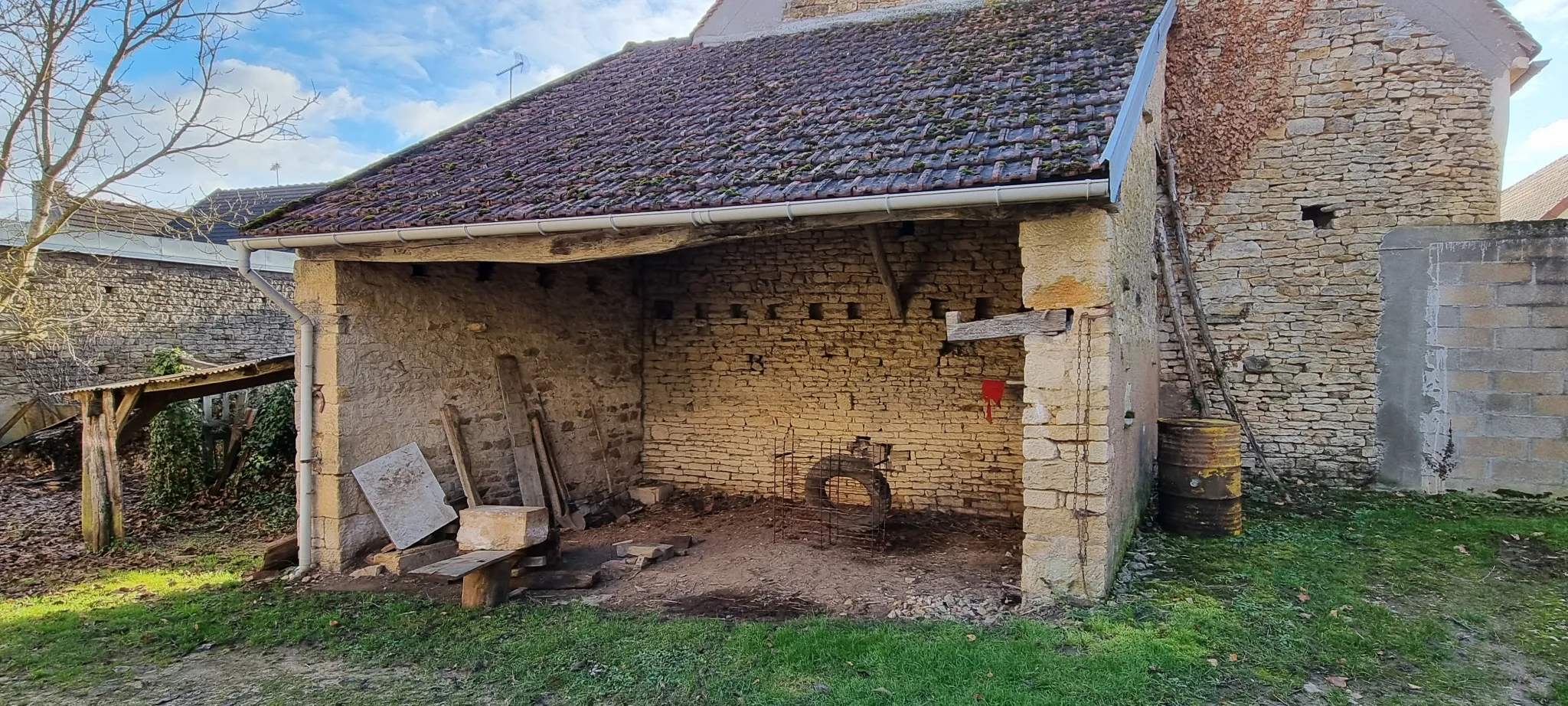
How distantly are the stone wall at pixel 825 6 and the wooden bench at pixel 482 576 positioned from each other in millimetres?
6699

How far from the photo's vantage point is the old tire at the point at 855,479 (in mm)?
6500

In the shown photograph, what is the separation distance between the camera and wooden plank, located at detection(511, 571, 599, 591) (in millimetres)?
5590

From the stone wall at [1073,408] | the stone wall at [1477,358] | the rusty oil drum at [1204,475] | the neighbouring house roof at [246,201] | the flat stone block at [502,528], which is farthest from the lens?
the neighbouring house roof at [246,201]

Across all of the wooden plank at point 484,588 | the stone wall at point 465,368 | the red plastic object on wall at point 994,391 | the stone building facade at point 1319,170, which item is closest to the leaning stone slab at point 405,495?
the stone wall at point 465,368

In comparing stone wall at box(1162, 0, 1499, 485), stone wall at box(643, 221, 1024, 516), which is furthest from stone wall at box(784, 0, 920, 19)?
stone wall at box(1162, 0, 1499, 485)

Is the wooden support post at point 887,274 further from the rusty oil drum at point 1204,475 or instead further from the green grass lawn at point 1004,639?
the green grass lawn at point 1004,639

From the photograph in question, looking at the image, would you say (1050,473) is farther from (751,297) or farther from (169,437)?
(169,437)

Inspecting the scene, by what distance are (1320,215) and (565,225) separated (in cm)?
695

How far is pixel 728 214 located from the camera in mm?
4723

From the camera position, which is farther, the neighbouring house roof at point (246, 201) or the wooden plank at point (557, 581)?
the neighbouring house roof at point (246, 201)

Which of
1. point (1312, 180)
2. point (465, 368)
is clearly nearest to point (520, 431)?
point (465, 368)

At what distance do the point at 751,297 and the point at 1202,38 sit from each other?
205 inches

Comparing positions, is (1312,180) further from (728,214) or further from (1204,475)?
(728,214)

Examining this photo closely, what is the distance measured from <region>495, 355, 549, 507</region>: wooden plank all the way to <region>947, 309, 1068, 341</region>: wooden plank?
4.31 m
